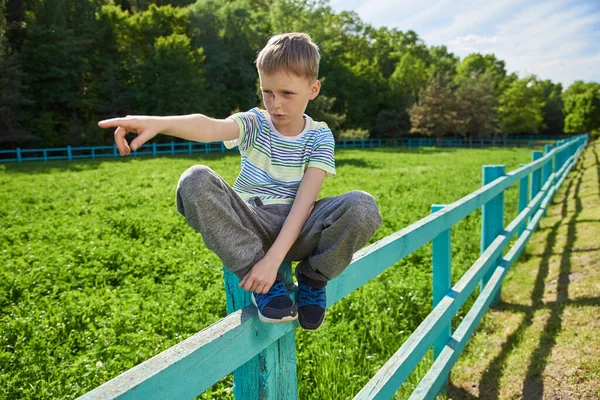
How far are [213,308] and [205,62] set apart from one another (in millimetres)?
43836

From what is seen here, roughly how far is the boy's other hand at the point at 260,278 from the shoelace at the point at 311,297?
0.21 m

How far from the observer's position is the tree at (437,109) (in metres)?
52.2

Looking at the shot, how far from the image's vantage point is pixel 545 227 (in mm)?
8438

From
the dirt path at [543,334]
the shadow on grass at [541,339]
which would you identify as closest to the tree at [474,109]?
the dirt path at [543,334]

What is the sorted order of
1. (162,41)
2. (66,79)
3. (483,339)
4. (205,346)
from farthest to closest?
(162,41) → (66,79) → (483,339) → (205,346)

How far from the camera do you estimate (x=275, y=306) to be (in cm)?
141

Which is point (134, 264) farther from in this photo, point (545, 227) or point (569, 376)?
point (545, 227)

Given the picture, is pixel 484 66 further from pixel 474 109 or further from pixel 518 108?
pixel 474 109

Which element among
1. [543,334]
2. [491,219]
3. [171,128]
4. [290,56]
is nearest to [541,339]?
[543,334]

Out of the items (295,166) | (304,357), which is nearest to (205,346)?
(295,166)

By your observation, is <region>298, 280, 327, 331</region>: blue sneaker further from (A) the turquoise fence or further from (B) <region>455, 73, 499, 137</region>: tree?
(B) <region>455, 73, 499, 137</region>: tree

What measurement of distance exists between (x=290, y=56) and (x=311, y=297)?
892 millimetres

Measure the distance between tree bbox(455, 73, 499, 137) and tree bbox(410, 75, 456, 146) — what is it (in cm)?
111

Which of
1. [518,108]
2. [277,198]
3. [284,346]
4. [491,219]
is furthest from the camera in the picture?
[518,108]
